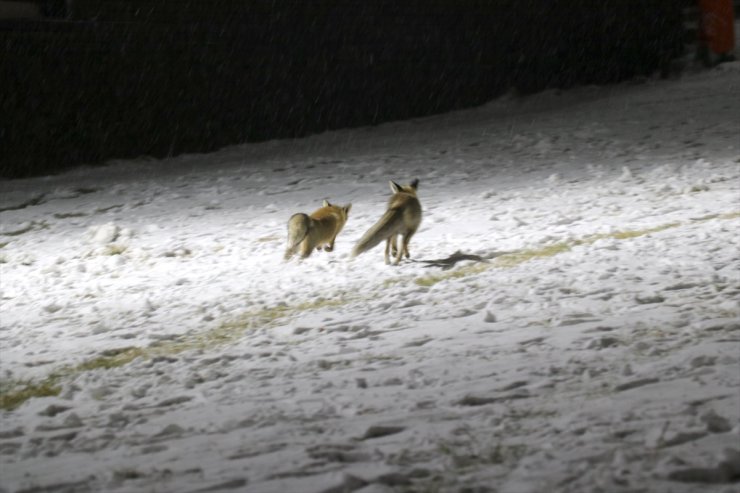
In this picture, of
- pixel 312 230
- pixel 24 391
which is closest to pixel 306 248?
pixel 312 230

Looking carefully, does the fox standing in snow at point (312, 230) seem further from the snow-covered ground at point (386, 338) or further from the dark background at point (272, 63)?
the dark background at point (272, 63)

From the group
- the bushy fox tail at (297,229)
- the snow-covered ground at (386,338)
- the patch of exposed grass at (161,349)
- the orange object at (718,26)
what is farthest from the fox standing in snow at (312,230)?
the orange object at (718,26)

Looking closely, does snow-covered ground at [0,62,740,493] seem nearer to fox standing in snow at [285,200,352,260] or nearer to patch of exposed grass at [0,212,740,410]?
patch of exposed grass at [0,212,740,410]

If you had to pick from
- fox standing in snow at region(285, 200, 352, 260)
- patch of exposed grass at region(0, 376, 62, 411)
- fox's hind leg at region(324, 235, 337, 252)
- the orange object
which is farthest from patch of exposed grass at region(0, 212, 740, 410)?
the orange object

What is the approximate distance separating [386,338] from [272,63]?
10170mm

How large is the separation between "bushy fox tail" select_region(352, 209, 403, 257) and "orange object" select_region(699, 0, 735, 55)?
12.6 metres

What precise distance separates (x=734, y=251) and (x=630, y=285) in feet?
3.64

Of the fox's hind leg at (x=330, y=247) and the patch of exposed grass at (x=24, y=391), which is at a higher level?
the fox's hind leg at (x=330, y=247)

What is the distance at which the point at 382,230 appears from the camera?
6.63 metres

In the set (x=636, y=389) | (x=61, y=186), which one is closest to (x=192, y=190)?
(x=61, y=186)

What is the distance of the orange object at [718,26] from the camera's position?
17609 mm

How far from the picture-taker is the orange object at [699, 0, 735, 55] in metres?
17.6

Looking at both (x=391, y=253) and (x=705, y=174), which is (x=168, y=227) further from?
(x=705, y=174)

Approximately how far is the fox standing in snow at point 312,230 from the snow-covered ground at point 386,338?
13 centimetres
